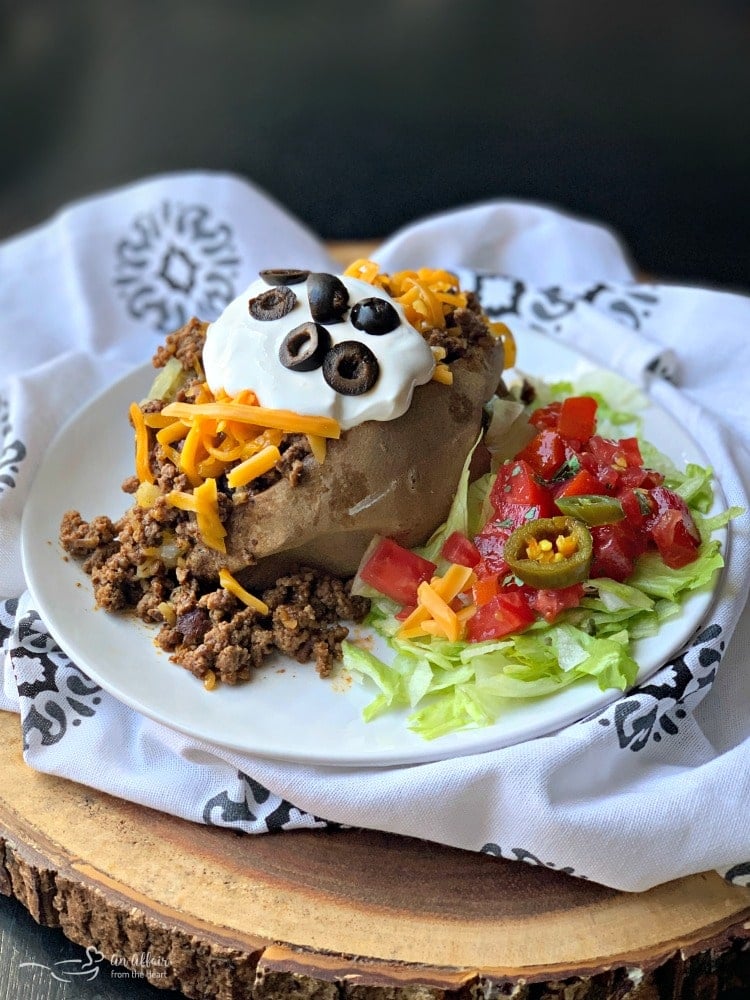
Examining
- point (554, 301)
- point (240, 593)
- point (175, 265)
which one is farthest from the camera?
point (175, 265)

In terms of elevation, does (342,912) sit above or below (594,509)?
below

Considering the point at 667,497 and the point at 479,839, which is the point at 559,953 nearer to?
the point at 479,839

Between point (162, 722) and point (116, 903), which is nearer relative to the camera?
point (116, 903)

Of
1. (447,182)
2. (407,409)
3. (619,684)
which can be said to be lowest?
(447,182)

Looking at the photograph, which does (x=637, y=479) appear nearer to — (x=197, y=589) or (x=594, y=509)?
(x=594, y=509)

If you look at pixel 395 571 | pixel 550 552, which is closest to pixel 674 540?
pixel 550 552

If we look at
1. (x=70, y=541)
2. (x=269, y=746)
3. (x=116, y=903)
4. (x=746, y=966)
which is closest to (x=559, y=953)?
(x=746, y=966)

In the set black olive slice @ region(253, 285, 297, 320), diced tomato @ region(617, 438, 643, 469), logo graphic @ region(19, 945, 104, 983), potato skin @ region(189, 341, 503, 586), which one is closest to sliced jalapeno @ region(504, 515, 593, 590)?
potato skin @ region(189, 341, 503, 586)
